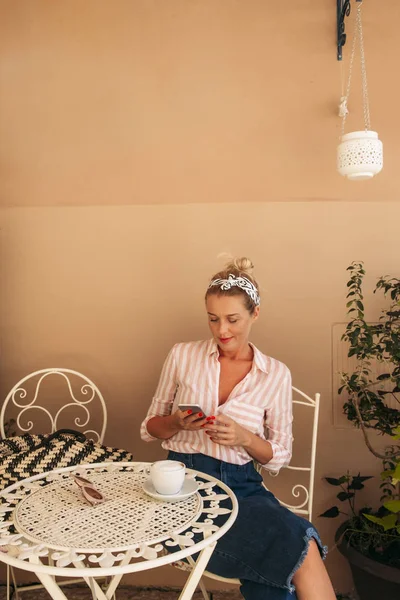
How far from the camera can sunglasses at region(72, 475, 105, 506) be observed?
1479mm

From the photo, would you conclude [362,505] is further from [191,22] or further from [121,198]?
[191,22]

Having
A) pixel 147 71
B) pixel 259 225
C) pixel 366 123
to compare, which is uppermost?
pixel 147 71

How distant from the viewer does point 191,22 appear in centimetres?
253

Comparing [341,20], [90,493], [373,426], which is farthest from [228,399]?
[341,20]

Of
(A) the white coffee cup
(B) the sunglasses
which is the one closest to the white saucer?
(A) the white coffee cup

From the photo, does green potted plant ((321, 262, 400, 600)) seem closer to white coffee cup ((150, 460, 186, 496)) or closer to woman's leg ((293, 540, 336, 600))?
woman's leg ((293, 540, 336, 600))

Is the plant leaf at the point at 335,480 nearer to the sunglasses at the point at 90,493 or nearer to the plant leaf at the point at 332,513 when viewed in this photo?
the plant leaf at the point at 332,513

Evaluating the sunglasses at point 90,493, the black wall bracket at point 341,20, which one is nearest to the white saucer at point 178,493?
the sunglasses at point 90,493

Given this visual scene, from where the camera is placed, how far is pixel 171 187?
2643 mm

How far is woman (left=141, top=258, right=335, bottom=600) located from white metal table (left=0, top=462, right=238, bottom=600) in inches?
6.5

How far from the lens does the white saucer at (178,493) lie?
4.87 ft

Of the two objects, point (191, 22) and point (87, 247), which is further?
point (87, 247)

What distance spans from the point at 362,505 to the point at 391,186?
4.70 feet

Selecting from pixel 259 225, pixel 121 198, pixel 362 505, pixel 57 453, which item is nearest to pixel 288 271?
pixel 259 225
